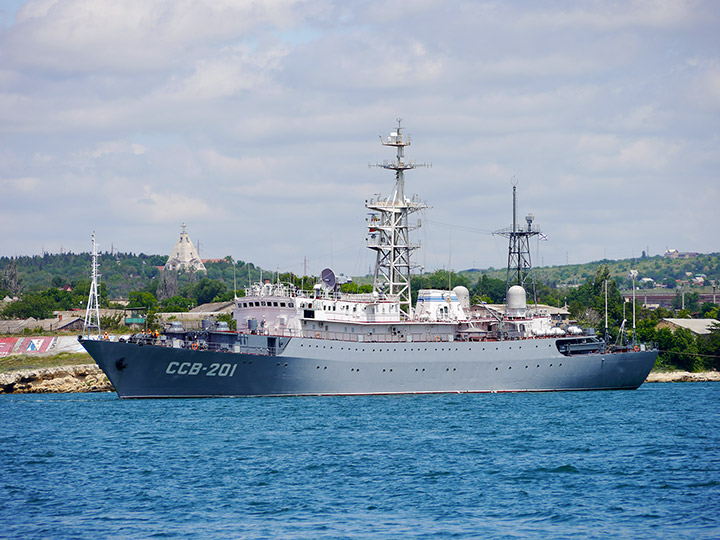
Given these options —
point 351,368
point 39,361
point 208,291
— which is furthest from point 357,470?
point 208,291

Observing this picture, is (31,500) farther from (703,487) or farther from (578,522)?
(703,487)

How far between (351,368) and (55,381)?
76.2 ft

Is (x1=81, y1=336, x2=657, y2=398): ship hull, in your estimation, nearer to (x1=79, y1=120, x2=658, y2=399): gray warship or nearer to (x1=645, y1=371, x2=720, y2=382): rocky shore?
(x1=79, y1=120, x2=658, y2=399): gray warship

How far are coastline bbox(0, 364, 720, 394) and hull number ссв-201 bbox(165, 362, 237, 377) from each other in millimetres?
17031

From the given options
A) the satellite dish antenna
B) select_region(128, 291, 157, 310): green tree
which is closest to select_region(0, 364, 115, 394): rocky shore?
the satellite dish antenna

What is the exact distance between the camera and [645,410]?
43844 millimetres

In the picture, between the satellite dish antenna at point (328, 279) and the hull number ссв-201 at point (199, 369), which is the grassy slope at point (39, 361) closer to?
the hull number ссв-201 at point (199, 369)

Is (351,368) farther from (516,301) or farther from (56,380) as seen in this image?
(56,380)

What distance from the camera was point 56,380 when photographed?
60000mm

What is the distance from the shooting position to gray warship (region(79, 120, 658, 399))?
1766 inches

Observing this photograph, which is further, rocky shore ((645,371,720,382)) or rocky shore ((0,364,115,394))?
rocky shore ((645,371,720,382))

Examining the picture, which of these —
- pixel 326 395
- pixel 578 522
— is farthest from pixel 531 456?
pixel 326 395

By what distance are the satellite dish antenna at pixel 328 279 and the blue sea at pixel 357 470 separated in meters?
6.95

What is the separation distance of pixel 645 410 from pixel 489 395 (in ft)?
28.6
